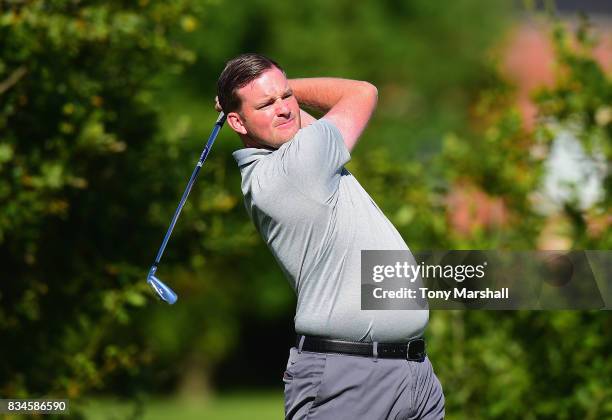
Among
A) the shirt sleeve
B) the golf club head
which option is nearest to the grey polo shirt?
the shirt sleeve

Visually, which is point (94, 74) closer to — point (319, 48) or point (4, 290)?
point (4, 290)

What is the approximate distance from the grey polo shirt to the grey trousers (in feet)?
0.33

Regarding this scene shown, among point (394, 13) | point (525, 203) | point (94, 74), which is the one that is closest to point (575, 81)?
point (525, 203)

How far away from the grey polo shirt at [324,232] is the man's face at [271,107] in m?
0.10

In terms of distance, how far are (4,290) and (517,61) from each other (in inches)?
976

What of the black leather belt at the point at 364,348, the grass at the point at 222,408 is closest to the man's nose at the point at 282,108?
the black leather belt at the point at 364,348

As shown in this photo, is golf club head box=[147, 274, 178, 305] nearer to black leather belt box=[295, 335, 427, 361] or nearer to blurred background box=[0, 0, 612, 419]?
black leather belt box=[295, 335, 427, 361]

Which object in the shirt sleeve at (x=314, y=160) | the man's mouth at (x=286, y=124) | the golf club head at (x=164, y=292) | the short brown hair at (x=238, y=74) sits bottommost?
the golf club head at (x=164, y=292)

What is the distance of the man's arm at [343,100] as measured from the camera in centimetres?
454

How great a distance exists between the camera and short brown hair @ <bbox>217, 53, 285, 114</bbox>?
4.55 m

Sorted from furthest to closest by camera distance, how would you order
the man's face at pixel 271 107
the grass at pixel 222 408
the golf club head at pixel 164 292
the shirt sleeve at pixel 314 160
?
the grass at pixel 222 408 → the golf club head at pixel 164 292 → the man's face at pixel 271 107 → the shirt sleeve at pixel 314 160

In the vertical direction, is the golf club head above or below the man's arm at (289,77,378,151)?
below

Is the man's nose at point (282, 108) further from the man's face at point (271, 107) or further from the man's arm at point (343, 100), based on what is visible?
the man's arm at point (343, 100)

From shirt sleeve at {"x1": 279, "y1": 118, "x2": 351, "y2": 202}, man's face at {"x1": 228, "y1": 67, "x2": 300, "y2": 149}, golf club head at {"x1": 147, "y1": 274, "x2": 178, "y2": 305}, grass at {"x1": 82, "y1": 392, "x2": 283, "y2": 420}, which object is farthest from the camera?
grass at {"x1": 82, "y1": 392, "x2": 283, "y2": 420}
